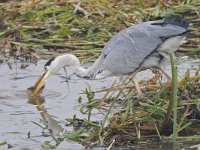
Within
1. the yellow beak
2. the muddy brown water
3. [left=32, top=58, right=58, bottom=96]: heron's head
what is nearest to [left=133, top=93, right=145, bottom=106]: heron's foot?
the muddy brown water

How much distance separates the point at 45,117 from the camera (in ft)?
28.6

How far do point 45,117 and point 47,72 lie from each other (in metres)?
1.02

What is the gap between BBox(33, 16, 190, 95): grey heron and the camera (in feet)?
28.8

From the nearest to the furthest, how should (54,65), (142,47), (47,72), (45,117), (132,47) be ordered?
(45,117) < (142,47) < (132,47) < (54,65) < (47,72)

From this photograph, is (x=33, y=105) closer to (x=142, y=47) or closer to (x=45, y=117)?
(x=45, y=117)

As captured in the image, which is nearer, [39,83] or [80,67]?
[80,67]

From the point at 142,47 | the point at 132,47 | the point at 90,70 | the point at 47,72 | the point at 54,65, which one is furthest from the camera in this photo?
the point at 47,72

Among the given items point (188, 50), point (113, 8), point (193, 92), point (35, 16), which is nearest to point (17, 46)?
point (35, 16)

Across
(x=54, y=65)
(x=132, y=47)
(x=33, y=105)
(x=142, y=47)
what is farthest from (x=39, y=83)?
(x=142, y=47)

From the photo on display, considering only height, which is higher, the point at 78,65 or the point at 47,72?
the point at 78,65

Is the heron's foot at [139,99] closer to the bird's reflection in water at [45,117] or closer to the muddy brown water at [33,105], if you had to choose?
the muddy brown water at [33,105]

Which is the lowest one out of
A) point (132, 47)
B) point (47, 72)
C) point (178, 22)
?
point (47, 72)

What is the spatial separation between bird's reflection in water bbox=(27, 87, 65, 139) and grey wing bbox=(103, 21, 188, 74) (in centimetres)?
95

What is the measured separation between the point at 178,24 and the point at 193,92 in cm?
117
